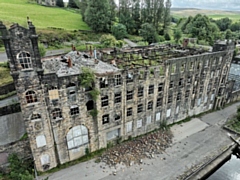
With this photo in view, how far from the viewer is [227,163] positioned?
3048 cm

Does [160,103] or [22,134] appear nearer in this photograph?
[22,134]

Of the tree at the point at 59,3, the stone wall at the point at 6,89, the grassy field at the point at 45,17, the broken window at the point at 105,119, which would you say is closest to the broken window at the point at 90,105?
the broken window at the point at 105,119

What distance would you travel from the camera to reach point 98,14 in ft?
240

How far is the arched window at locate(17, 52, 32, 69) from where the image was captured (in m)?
19.8

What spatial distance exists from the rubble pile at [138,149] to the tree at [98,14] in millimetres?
56211

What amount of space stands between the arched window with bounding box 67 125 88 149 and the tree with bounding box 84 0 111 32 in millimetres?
57729

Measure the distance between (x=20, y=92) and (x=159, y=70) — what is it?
2125 cm

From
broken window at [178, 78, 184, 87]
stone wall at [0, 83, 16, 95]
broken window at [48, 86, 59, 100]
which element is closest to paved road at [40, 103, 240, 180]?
broken window at [178, 78, 184, 87]

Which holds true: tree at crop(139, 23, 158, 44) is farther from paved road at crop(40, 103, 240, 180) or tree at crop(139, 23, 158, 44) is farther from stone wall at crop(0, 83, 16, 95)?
stone wall at crop(0, 83, 16, 95)

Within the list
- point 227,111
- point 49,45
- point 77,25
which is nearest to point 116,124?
point 227,111

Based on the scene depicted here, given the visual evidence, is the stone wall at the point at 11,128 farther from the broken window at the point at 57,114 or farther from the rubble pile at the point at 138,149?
the rubble pile at the point at 138,149

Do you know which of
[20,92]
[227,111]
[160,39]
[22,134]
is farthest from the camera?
[160,39]

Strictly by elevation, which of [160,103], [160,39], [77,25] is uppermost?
[77,25]

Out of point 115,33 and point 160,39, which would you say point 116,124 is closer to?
point 115,33
